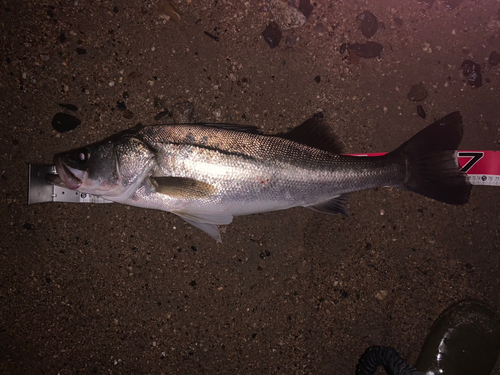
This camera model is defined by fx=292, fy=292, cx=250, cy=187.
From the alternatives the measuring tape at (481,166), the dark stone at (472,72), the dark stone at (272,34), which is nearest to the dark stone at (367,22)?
the dark stone at (272,34)

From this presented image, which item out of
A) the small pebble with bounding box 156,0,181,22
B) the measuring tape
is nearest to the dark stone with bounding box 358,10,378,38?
the measuring tape

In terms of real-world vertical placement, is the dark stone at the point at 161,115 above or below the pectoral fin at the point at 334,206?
above

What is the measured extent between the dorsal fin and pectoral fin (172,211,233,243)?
0.83 m

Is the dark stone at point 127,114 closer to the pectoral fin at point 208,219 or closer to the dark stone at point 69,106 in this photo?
the dark stone at point 69,106

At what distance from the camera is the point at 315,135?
242cm

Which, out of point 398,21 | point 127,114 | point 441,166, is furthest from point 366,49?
point 127,114

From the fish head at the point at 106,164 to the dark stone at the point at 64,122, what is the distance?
470 mm

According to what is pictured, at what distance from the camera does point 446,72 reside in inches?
105

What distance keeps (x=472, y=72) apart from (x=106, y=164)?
10.7ft

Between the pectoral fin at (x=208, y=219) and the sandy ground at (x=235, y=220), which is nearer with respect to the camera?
the pectoral fin at (x=208, y=219)

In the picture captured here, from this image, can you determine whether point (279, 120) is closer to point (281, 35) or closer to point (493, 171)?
point (281, 35)

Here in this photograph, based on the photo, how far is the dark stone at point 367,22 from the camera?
8.64 ft

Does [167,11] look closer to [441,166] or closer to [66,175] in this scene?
[66,175]

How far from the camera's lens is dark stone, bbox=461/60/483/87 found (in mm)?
2670
